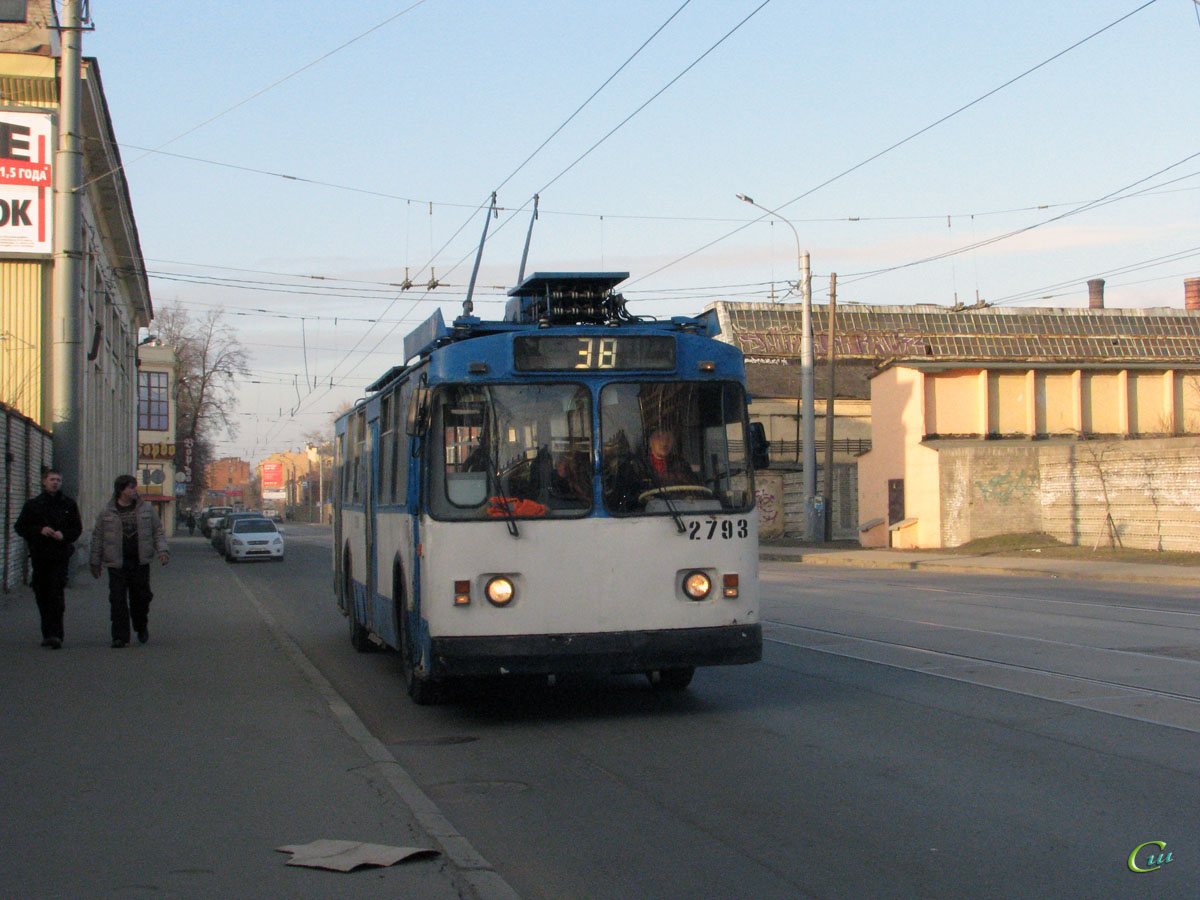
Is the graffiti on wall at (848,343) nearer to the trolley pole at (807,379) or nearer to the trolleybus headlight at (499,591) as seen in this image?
the trolley pole at (807,379)

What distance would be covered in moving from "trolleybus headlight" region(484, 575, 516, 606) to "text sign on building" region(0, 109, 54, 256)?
70.4ft

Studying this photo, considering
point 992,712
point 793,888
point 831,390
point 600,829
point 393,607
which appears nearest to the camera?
point 793,888

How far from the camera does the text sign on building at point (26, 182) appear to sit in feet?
84.9

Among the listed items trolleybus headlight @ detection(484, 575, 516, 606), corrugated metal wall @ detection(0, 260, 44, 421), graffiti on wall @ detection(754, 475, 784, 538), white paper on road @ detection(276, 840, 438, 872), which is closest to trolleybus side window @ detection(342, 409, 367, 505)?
trolleybus headlight @ detection(484, 575, 516, 606)

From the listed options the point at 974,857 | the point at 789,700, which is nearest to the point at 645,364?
the point at 789,700

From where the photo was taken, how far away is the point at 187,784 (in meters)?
7.09

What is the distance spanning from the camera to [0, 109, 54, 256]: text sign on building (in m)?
25.9

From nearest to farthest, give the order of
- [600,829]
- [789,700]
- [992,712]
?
1. [600,829]
2. [992,712]
3. [789,700]

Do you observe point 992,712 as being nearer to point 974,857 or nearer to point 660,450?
point 660,450

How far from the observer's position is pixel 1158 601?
1886 cm

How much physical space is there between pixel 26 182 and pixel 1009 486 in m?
26.1

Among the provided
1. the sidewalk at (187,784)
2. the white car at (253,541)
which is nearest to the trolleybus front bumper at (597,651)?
the sidewalk at (187,784)

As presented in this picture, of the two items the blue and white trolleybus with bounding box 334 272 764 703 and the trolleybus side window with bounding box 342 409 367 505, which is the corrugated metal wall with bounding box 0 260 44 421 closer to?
the trolleybus side window with bounding box 342 409 367 505

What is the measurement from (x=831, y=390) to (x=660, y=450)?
3099 centimetres
